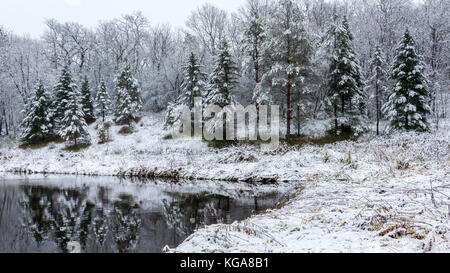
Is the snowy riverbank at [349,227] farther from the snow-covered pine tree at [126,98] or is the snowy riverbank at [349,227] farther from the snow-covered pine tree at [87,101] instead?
the snow-covered pine tree at [87,101]

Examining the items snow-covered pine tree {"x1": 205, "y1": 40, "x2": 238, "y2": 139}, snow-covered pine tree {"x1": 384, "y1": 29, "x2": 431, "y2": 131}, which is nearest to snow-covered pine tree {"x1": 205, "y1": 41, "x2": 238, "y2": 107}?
snow-covered pine tree {"x1": 205, "y1": 40, "x2": 238, "y2": 139}

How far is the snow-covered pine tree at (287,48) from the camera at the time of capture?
21547mm

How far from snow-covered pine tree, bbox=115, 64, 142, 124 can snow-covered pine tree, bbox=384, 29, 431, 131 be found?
91.6ft

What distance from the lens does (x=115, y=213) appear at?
8.34m

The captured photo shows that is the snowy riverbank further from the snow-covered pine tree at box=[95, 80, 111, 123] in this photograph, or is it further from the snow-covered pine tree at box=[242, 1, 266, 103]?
the snow-covered pine tree at box=[95, 80, 111, 123]

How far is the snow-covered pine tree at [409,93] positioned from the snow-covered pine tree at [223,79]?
42.7 ft

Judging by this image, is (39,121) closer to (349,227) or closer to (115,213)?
(115,213)

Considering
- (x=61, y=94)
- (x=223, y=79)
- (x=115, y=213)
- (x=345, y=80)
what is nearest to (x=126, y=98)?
(x=61, y=94)

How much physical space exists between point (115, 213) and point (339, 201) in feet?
20.3

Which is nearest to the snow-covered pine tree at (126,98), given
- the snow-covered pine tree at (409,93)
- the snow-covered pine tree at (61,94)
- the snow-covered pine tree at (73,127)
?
the snow-covered pine tree at (73,127)

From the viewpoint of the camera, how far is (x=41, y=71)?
138ft

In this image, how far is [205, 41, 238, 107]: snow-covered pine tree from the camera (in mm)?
24562
